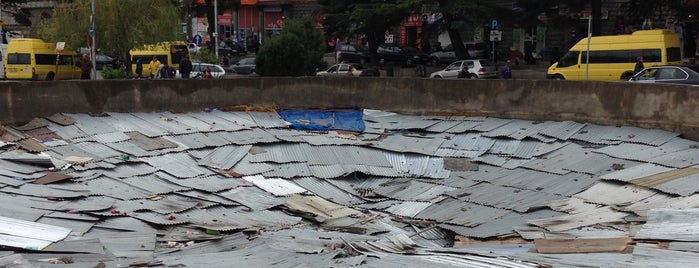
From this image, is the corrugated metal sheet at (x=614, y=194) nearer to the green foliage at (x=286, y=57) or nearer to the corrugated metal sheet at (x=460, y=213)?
the corrugated metal sheet at (x=460, y=213)

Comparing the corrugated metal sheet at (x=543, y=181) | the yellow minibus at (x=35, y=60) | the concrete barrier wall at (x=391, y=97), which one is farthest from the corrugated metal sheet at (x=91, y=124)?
the yellow minibus at (x=35, y=60)

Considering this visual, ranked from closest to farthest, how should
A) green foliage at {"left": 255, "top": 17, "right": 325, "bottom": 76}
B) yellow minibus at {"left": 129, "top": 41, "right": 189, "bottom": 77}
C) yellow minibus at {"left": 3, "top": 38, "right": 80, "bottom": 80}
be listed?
1. green foliage at {"left": 255, "top": 17, "right": 325, "bottom": 76}
2. yellow minibus at {"left": 3, "top": 38, "right": 80, "bottom": 80}
3. yellow minibus at {"left": 129, "top": 41, "right": 189, "bottom": 77}

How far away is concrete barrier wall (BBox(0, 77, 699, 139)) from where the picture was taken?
15.6 meters

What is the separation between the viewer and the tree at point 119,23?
32969 millimetres

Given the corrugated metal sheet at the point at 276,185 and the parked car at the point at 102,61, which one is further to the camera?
the parked car at the point at 102,61

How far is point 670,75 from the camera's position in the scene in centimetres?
2281

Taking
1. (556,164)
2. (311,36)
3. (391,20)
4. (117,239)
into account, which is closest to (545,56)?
(391,20)

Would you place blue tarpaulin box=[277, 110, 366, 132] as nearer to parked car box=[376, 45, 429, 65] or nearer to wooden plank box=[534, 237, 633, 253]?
wooden plank box=[534, 237, 633, 253]

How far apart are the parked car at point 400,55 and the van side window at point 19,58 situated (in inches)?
755

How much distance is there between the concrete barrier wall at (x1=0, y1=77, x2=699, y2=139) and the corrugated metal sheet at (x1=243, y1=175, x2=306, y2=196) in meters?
5.15

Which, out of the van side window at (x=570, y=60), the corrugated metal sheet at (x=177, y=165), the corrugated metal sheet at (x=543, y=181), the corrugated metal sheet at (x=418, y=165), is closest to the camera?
the corrugated metal sheet at (x=543, y=181)

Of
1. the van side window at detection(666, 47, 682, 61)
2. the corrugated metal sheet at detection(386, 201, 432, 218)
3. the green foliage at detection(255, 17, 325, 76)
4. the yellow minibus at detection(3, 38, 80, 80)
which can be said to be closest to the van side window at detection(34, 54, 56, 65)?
the yellow minibus at detection(3, 38, 80, 80)

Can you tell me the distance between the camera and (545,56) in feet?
158

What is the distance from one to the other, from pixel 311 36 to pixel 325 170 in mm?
20244
